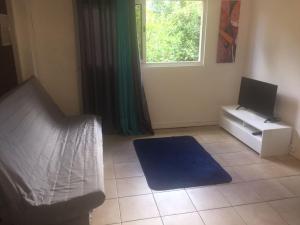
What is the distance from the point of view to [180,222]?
6.75 ft

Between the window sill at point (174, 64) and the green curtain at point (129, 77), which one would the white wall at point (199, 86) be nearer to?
the window sill at point (174, 64)

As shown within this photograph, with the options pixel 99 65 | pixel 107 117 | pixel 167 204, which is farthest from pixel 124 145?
pixel 167 204

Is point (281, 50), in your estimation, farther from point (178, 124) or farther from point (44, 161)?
point (44, 161)

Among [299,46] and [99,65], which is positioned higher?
[299,46]

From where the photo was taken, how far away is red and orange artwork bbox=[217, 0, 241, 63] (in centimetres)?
370

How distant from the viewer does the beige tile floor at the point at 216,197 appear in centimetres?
210

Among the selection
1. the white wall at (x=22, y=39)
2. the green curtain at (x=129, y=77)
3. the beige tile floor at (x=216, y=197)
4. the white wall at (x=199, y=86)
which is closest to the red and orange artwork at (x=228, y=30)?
the white wall at (x=199, y=86)

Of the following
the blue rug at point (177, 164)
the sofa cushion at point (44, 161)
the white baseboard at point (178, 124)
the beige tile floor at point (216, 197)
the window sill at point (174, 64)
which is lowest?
the beige tile floor at point (216, 197)

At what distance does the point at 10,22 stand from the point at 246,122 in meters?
3.00

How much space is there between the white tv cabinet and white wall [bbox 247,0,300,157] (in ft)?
0.43

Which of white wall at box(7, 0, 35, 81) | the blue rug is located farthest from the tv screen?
→ white wall at box(7, 0, 35, 81)

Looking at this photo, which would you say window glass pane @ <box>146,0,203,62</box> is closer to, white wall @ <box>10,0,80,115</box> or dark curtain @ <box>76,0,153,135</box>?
dark curtain @ <box>76,0,153,135</box>

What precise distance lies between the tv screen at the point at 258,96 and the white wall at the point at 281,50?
0.49ft

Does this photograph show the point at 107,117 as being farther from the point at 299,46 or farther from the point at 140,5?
the point at 299,46
